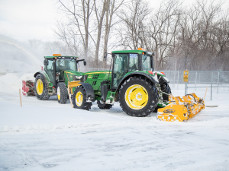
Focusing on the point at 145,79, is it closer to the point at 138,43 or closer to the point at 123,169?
the point at 123,169

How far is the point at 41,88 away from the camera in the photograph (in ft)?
40.7

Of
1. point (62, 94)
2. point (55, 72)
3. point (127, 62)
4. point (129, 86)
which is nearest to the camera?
point (129, 86)

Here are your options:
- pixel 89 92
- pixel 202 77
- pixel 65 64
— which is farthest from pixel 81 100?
pixel 202 77

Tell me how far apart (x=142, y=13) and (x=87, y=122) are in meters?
20.6

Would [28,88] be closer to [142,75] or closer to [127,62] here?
[127,62]

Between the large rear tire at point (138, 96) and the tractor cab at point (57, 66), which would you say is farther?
the tractor cab at point (57, 66)

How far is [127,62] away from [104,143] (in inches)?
151

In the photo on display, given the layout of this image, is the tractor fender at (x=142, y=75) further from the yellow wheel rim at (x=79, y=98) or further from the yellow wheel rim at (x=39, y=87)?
the yellow wheel rim at (x=39, y=87)

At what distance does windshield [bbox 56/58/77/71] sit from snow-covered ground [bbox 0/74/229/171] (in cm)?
520

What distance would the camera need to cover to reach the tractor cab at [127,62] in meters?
7.46

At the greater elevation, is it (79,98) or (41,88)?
(41,88)

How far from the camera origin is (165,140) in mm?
4516

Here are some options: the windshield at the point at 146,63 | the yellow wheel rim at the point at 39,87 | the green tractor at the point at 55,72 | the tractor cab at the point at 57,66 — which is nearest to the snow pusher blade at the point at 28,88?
the yellow wheel rim at the point at 39,87

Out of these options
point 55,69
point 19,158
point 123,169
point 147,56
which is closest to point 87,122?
point 19,158
